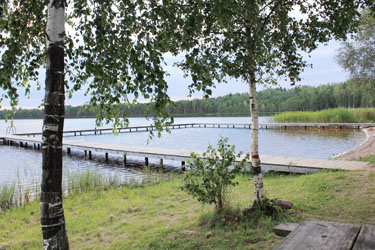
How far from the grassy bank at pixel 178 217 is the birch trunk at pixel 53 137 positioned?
1.86 meters

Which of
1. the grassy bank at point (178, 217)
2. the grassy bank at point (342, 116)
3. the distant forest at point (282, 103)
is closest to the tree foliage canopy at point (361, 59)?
the distant forest at point (282, 103)

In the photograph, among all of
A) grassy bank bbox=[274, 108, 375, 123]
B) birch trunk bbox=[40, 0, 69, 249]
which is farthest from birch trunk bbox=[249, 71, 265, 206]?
grassy bank bbox=[274, 108, 375, 123]

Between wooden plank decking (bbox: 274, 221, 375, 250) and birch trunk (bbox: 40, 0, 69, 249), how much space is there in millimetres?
1723

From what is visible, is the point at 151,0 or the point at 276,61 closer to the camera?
the point at 151,0

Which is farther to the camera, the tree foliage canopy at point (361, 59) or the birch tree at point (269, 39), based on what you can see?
the tree foliage canopy at point (361, 59)

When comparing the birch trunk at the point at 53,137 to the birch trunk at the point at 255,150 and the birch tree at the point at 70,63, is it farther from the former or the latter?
the birch trunk at the point at 255,150

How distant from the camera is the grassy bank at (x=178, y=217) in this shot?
13.1ft

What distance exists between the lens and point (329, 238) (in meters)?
1.97

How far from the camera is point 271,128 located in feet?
108

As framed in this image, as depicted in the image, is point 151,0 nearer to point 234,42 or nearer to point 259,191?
point 234,42

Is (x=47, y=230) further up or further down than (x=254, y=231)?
further up

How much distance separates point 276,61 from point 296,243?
11.5 ft

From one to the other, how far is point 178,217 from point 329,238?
362 centimetres

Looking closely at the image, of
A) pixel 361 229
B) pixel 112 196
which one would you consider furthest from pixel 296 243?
pixel 112 196
